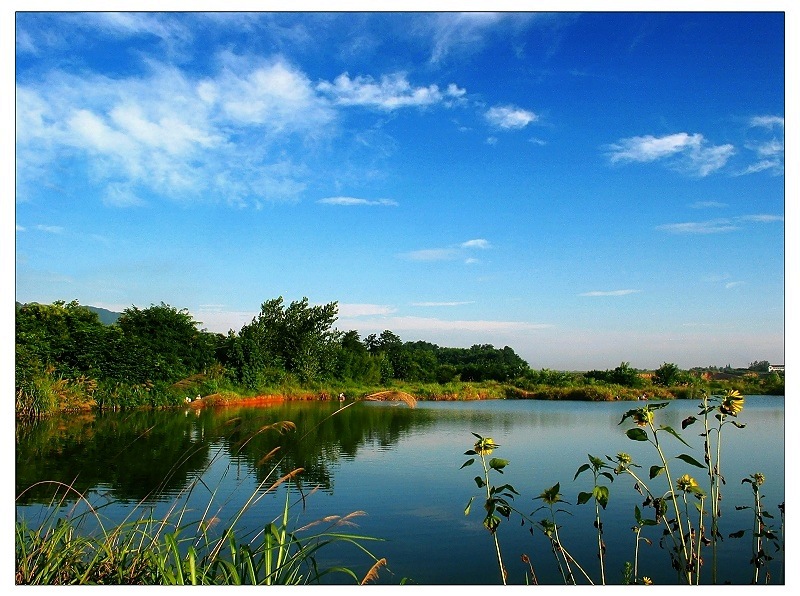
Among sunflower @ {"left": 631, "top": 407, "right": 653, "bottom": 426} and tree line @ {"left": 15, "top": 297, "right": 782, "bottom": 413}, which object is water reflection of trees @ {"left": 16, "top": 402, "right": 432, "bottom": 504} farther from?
sunflower @ {"left": 631, "top": 407, "right": 653, "bottom": 426}

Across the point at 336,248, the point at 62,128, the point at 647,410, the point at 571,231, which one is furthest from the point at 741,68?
the point at 336,248

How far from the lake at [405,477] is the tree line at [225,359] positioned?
1185 mm

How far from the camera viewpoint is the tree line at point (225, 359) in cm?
1251

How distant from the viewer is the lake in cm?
402

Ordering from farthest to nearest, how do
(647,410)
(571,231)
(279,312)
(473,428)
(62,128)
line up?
(279,312) < (473,428) < (571,231) < (62,128) < (647,410)

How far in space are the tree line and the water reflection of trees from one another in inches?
42.3

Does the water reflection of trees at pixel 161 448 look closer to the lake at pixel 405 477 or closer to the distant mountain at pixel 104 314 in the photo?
the lake at pixel 405 477

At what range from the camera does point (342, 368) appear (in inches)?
763

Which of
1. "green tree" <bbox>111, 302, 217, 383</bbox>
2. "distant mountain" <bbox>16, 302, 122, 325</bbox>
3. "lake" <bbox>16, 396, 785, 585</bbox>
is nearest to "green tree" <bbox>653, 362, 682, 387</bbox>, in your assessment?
"lake" <bbox>16, 396, 785, 585</bbox>

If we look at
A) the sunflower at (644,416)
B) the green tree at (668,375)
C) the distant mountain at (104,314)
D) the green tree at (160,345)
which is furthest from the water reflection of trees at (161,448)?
the green tree at (668,375)

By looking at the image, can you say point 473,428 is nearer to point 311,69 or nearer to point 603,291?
point 603,291
